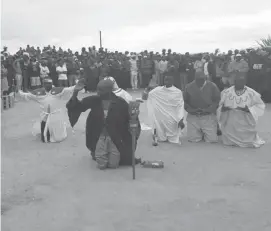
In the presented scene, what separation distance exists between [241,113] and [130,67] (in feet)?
39.4

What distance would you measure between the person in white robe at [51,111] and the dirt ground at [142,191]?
1.69 ft

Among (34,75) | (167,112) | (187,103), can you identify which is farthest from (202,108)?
(34,75)

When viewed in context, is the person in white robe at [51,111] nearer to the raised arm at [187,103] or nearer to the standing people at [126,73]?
the raised arm at [187,103]

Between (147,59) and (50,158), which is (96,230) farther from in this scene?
(147,59)

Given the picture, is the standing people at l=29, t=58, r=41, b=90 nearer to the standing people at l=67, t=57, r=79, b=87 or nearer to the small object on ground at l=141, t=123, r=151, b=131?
the standing people at l=67, t=57, r=79, b=87

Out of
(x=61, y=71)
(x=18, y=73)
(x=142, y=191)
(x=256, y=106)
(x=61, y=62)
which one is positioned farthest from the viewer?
(x=61, y=62)

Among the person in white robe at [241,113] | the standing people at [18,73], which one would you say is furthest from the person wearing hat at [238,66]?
the standing people at [18,73]

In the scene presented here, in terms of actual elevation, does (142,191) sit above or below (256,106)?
below

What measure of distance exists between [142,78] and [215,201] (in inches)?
622

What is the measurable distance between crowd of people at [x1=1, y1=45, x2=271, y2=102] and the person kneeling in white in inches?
241

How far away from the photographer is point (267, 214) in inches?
187

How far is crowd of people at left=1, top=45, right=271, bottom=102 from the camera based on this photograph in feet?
49.6

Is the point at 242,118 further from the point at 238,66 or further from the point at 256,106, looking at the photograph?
the point at 238,66

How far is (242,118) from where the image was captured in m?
8.34
